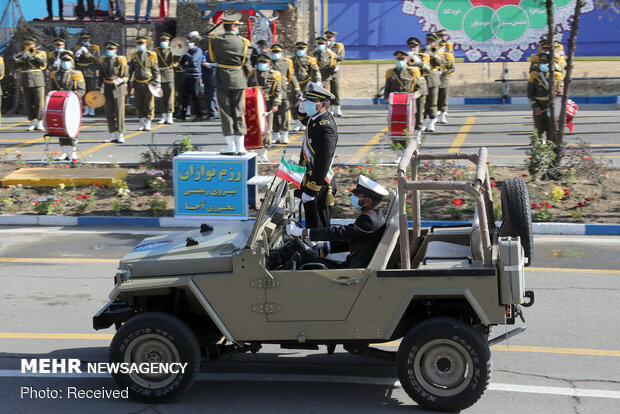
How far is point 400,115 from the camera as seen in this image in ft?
50.2

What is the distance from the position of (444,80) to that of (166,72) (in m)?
6.47

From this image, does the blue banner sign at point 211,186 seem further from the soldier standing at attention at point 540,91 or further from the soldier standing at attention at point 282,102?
the soldier standing at attention at point 540,91

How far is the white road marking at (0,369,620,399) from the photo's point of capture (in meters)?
6.66

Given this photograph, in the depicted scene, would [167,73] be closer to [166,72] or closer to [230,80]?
[166,72]

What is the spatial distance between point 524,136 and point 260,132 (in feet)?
21.7

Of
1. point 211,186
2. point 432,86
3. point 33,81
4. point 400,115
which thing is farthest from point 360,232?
point 33,81

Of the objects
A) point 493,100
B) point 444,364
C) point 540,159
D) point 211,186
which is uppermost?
point 493,100

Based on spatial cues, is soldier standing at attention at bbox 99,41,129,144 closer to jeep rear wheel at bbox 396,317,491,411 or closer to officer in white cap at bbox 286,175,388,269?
officer in white cap at bbox 286,175,388,269

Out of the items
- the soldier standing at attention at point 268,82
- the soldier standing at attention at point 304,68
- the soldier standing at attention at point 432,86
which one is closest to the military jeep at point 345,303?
the soldier standing at attention at point 268,82

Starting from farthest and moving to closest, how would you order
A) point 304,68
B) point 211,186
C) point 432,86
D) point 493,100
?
1. point 493,100
2. point 304,68
3. point 432,86
4. point 211,186

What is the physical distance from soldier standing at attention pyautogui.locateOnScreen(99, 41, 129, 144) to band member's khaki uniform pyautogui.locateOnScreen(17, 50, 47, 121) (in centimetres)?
289

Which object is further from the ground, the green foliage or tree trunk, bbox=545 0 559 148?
tree trunk, bbox=545 0 559 148

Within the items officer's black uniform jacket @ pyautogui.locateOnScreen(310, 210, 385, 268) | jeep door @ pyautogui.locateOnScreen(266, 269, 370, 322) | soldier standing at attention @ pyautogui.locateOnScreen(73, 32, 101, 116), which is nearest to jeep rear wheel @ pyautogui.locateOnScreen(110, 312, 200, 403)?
jeep door @ pyautogui.locateOnScreen(266, 269, 370, 322)

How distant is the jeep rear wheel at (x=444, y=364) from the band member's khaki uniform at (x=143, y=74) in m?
15.2
